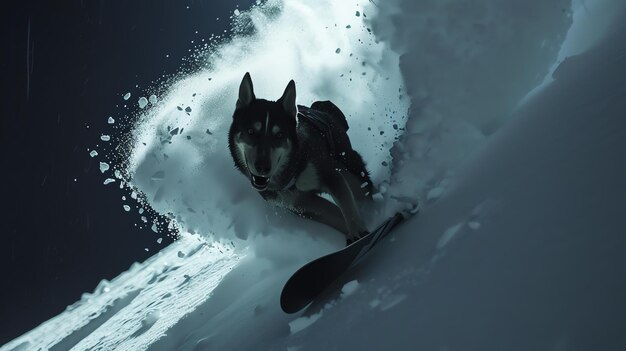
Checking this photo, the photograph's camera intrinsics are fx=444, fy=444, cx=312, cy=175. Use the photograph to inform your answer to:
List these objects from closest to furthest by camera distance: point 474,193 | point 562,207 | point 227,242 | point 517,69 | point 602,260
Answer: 1. point 602,260
2. point 562,207
3. point 474,193
4. point 517,69
5. point 227,242

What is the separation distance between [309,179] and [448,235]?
5.08 ft

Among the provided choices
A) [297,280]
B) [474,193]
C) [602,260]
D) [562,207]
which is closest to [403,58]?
[474,193]

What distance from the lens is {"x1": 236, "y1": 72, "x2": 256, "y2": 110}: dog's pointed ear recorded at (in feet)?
10.1

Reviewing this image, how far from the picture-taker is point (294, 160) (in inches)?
122

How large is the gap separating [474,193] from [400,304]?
72 centimetres

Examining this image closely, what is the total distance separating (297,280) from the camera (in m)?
2.16

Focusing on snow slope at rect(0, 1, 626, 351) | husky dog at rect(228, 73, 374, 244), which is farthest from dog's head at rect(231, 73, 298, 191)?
snow slope at rect(0, 1, 626, 351)

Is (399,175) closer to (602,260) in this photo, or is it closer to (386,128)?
(386,128)

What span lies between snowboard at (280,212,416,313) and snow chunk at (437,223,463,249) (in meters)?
0.63

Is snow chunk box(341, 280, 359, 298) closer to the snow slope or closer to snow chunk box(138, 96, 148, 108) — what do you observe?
the snow slope

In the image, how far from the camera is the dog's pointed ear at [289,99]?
10.2 ft

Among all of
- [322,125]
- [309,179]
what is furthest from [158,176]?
[309,179]

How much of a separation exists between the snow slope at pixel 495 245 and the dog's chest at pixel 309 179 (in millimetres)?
529

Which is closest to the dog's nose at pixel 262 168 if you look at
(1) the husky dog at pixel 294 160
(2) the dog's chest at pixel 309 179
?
(1) the husky dog at pixel 294 160
